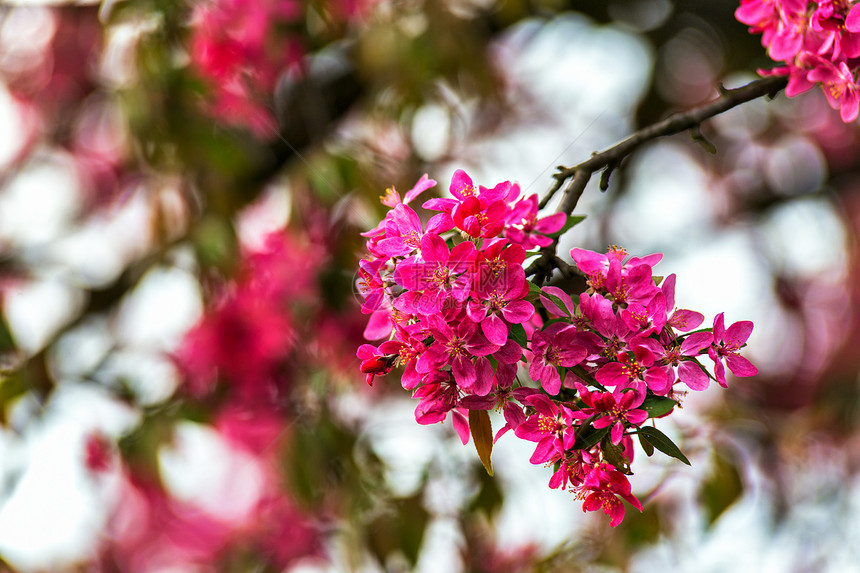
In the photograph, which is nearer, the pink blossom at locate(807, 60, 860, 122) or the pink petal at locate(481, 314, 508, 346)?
the pink petal at locate(481, 314, 508, 346)

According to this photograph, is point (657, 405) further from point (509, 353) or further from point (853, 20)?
point (853, 20)

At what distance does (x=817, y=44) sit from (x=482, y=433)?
18.4 inches

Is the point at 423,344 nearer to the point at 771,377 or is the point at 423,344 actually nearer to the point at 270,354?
the point at 270,354

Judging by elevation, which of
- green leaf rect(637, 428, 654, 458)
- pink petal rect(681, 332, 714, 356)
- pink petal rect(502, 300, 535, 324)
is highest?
pink petal rect(502, 300, 535, 324)

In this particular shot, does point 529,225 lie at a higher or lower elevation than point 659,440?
higher

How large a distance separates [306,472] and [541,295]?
948 mm

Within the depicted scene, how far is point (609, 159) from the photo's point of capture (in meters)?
0.59

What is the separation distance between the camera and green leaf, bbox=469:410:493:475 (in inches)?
21.6

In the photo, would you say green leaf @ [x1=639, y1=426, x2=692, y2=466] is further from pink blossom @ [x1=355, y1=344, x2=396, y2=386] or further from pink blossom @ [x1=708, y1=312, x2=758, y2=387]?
pink blossom @ [x1=355, y1=344, x2=396, y2=386]

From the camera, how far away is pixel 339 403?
1.66 metres

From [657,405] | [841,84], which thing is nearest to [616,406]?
[657,405]

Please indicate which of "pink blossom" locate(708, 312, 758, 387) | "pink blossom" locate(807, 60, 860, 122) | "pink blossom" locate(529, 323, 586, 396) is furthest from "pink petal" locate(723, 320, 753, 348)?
"pink blossom" locate(807, 60, 860, 122)

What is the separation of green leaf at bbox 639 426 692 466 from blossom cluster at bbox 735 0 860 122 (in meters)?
0.35

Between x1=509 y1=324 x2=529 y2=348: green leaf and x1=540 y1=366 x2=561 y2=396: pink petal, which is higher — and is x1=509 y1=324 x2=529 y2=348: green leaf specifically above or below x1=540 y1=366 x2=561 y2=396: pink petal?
above
